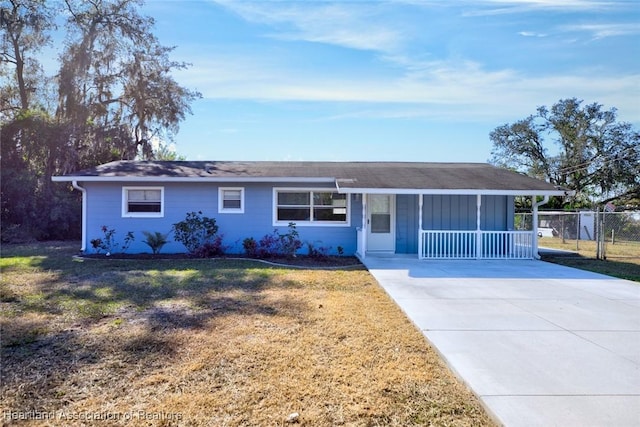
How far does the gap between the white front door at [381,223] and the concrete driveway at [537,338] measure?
3.47 metres

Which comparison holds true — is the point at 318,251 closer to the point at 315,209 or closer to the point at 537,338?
the point at 315,209

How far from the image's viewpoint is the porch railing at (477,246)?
11.1m

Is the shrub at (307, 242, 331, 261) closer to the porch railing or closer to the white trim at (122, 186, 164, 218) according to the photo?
the porch railing

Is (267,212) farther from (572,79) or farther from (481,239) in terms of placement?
(572,79)

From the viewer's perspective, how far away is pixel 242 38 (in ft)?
35.1

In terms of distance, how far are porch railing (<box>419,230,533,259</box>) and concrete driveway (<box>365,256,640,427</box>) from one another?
8.58 ft

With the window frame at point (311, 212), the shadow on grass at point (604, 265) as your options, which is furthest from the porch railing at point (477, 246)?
the window frame at point (311, 212)

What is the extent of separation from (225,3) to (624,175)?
29.9 meters

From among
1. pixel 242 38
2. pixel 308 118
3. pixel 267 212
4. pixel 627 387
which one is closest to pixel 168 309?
pixel 627 387

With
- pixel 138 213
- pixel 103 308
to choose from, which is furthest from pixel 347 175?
pixel 103 308

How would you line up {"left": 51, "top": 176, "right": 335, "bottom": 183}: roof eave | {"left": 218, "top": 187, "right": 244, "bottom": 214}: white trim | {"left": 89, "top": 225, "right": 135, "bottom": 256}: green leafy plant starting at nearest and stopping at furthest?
{"left": 51, "top": 176, "right": 335, "bottom": 183}: roof eave
{"left": 89, "top": 225, "right": 135, "bottom": 256}: green leafy plant
{"left": 218, "top": 187, "right": 244, "bottom": 214}: white trim

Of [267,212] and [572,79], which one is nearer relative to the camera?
[267,212]

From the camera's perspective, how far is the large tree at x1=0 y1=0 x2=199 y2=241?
1678 centimetres

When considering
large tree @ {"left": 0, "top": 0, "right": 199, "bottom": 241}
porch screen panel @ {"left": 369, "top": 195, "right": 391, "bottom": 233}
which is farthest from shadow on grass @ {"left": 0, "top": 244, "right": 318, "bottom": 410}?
large tree @ {"left": 0, "top": 0, "right": 199, "bottom": 241}
